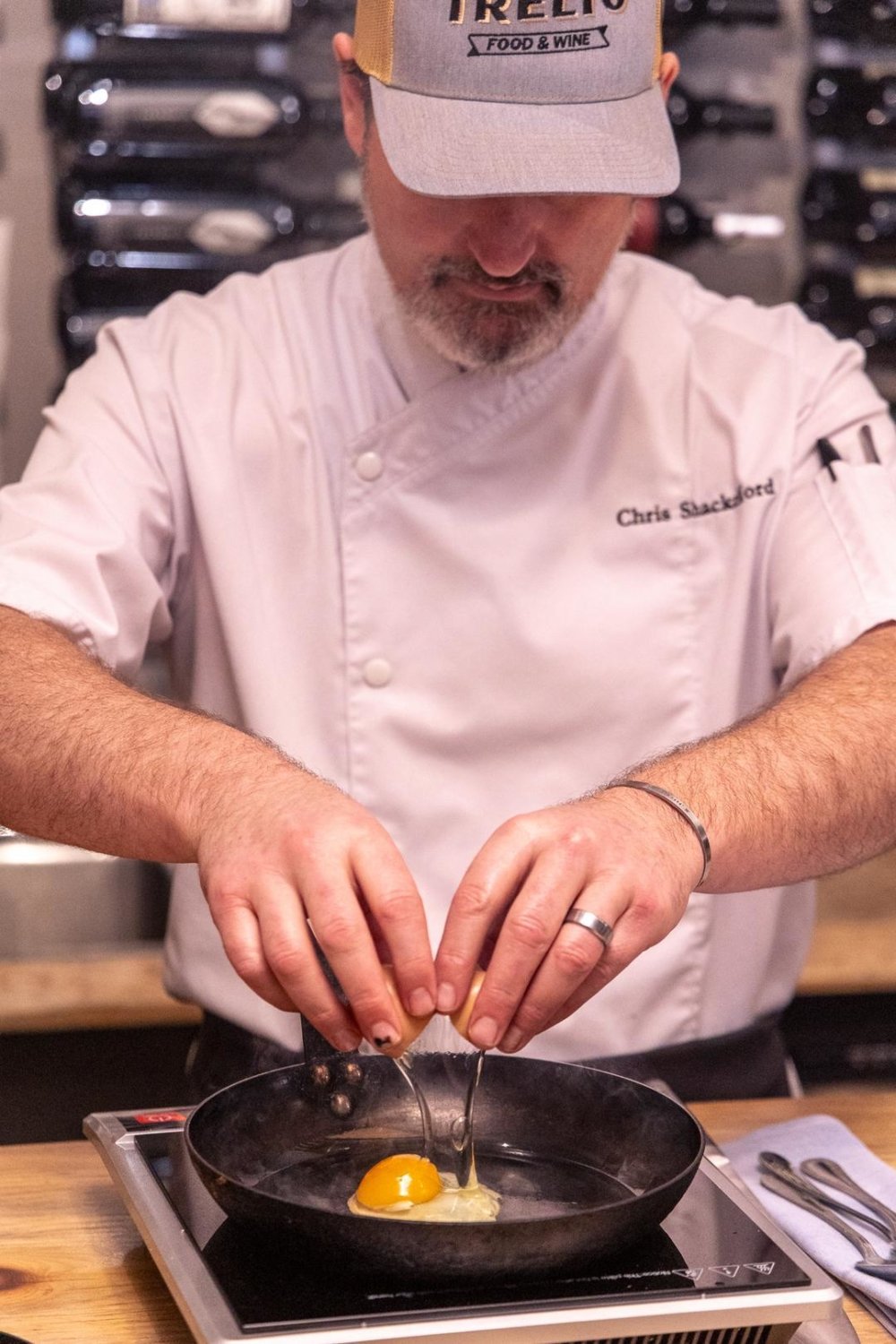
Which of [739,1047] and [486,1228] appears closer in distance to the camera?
[486,1228]

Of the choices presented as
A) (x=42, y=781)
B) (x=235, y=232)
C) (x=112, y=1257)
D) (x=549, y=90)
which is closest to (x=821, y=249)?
(x=235, y=232)

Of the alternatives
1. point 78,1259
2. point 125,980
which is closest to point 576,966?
point 78,1259

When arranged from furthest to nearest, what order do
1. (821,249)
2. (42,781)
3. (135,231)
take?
(821,249), (135,231), (42,781)

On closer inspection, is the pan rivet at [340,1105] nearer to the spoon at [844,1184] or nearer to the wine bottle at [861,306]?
the spoon at [844,1184]

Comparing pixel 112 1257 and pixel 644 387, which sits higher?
pixel 644 387

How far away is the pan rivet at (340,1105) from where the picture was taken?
1.07 m

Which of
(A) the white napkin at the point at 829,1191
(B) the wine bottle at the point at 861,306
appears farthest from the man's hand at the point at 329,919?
(B) the wine bottle at the point at 861,306

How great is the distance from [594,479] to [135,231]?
0.95 meters

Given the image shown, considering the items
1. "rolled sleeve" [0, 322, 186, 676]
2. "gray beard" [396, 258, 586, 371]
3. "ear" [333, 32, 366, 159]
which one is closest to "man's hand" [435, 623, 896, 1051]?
"gray beard" [396, 258, 586, 371]

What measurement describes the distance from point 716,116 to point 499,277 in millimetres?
1173

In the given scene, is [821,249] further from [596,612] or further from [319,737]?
[319,737]

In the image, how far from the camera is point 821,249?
2568 millimetres

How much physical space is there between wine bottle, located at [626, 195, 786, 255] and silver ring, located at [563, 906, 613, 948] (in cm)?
159

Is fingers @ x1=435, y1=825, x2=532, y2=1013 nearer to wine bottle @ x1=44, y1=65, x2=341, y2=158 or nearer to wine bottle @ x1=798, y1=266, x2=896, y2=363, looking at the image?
wine bottle @ x1=44, y1=65, x2=341, y2=158
